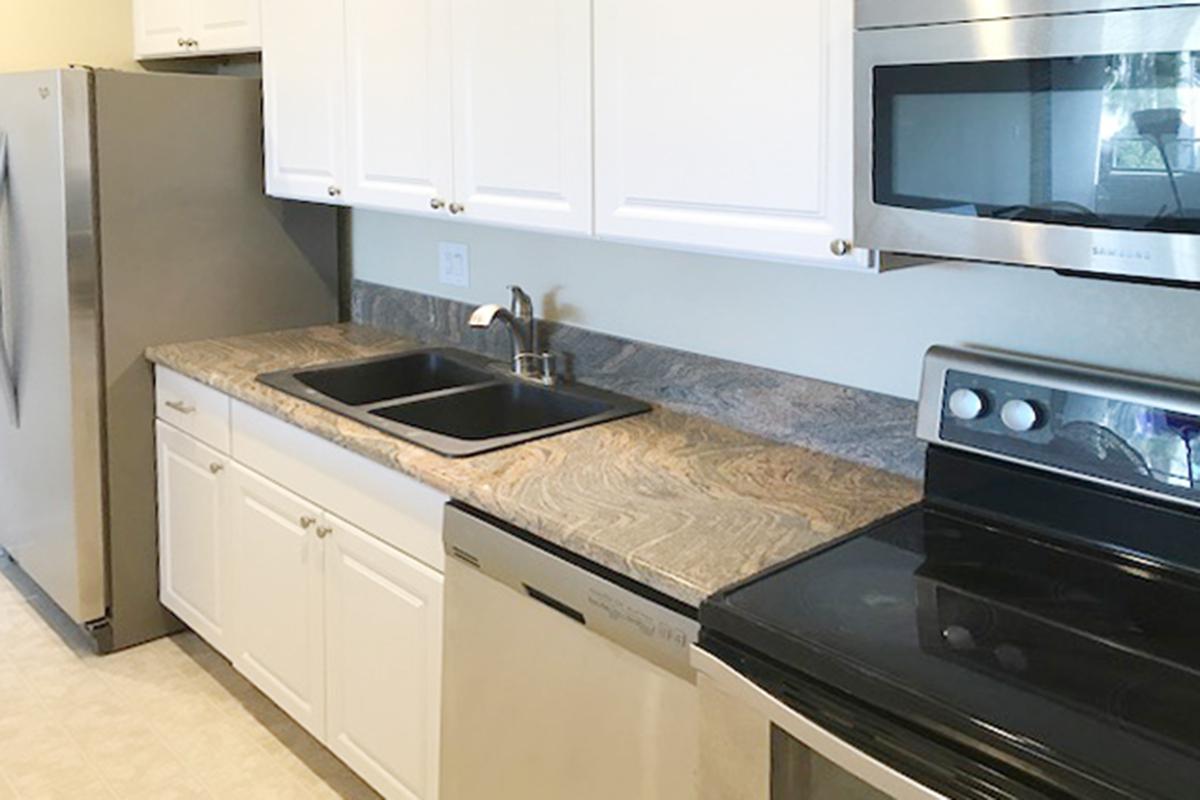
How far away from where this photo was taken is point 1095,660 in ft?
4.18

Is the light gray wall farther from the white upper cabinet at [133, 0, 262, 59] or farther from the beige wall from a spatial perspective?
the beige wall

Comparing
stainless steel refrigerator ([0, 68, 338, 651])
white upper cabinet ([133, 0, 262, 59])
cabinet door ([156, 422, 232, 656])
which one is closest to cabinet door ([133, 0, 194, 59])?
white upper cabinet ([133, 0, 262, 59])

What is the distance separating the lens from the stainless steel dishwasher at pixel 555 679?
159cm

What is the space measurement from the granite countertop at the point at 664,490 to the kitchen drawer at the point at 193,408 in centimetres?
32

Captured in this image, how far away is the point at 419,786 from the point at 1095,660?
1346 millimetres

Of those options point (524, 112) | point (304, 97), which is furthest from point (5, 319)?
point (524, 112)

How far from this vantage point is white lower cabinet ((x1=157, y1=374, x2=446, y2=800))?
2129 millimetres

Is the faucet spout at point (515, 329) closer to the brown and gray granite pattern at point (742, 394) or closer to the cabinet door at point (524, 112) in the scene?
the brown and gray granite pattern at point (742, 394)

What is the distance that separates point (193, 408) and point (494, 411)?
0.82 meters

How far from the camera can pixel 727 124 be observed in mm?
1739

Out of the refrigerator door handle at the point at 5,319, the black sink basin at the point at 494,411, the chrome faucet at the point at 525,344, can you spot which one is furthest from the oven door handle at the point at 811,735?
the refrigerator door handle at the point at 5,319

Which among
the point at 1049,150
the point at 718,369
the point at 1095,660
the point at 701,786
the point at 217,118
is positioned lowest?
the point at 701,786

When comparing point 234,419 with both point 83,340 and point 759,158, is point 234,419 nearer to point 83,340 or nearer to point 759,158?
point 83,340

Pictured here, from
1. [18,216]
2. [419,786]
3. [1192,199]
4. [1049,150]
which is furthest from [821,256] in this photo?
[18,216]
